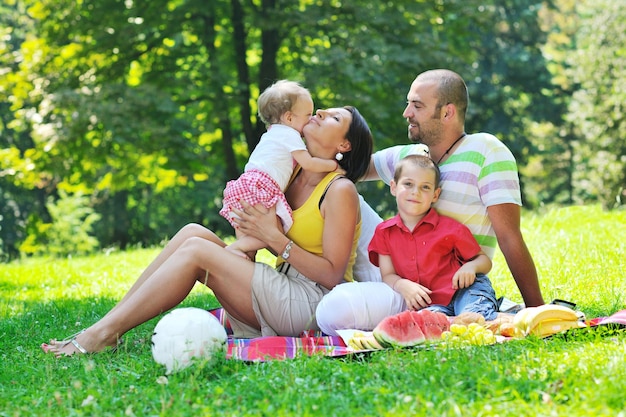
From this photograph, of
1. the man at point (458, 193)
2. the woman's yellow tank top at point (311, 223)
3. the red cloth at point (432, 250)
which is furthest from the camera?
the woman's yellow tank top at point (311, 223)

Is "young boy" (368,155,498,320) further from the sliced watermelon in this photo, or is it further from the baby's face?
the baby's face

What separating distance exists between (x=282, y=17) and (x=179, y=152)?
277 centimetres

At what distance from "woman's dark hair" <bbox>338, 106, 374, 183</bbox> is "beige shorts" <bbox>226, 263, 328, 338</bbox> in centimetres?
72

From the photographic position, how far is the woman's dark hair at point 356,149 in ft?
15.3

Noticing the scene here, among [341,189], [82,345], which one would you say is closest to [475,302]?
[341,189]

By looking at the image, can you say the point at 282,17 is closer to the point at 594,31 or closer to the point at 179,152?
the point at 179,152

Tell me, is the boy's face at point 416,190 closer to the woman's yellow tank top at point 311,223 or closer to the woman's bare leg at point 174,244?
the woman's yellow tank top at point 311,223

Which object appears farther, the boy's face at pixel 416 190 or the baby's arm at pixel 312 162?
the baby's arm at pixel 312 162

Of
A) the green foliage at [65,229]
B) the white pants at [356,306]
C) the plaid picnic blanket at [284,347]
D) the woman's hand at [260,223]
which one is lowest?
the green foliage at [65,229]

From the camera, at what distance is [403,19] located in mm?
13062

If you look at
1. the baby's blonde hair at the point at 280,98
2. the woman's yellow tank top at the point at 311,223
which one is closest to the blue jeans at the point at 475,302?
the woman's yellow tank top at the point at 311,223

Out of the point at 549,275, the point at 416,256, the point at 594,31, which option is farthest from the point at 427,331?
the point at 594,31

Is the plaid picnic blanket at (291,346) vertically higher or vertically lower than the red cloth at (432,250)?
lower

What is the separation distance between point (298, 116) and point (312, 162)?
353mm
